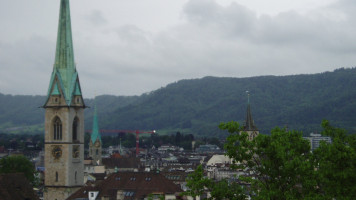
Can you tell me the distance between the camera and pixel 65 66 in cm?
7212

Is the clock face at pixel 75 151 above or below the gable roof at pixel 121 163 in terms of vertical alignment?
above

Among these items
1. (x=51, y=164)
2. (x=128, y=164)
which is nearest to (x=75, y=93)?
(x=51, y=164)

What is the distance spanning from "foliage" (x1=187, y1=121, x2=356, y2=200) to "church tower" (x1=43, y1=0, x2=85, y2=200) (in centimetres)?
3896

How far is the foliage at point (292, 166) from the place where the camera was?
3164 cm

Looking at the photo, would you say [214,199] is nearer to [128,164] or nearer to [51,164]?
[51,164]

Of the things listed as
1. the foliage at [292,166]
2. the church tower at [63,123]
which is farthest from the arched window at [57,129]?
the foliage at [292,166]

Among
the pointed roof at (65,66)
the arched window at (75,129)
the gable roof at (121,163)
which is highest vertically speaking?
the pointed roof at (65,66)

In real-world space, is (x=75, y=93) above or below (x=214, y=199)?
above

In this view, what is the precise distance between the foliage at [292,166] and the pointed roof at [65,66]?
39.3 meters

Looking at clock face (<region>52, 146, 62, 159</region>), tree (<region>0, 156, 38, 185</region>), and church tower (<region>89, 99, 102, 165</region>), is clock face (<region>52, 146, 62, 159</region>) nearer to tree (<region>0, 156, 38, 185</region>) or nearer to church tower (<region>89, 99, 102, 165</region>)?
tree (<region>0, 156, 38, 185</region>)

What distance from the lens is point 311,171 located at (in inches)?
1280

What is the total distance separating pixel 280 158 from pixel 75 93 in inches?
1694

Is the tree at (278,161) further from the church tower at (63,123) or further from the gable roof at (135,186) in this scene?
the gable roof at (135,186)

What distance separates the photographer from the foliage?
31641 millimetres
